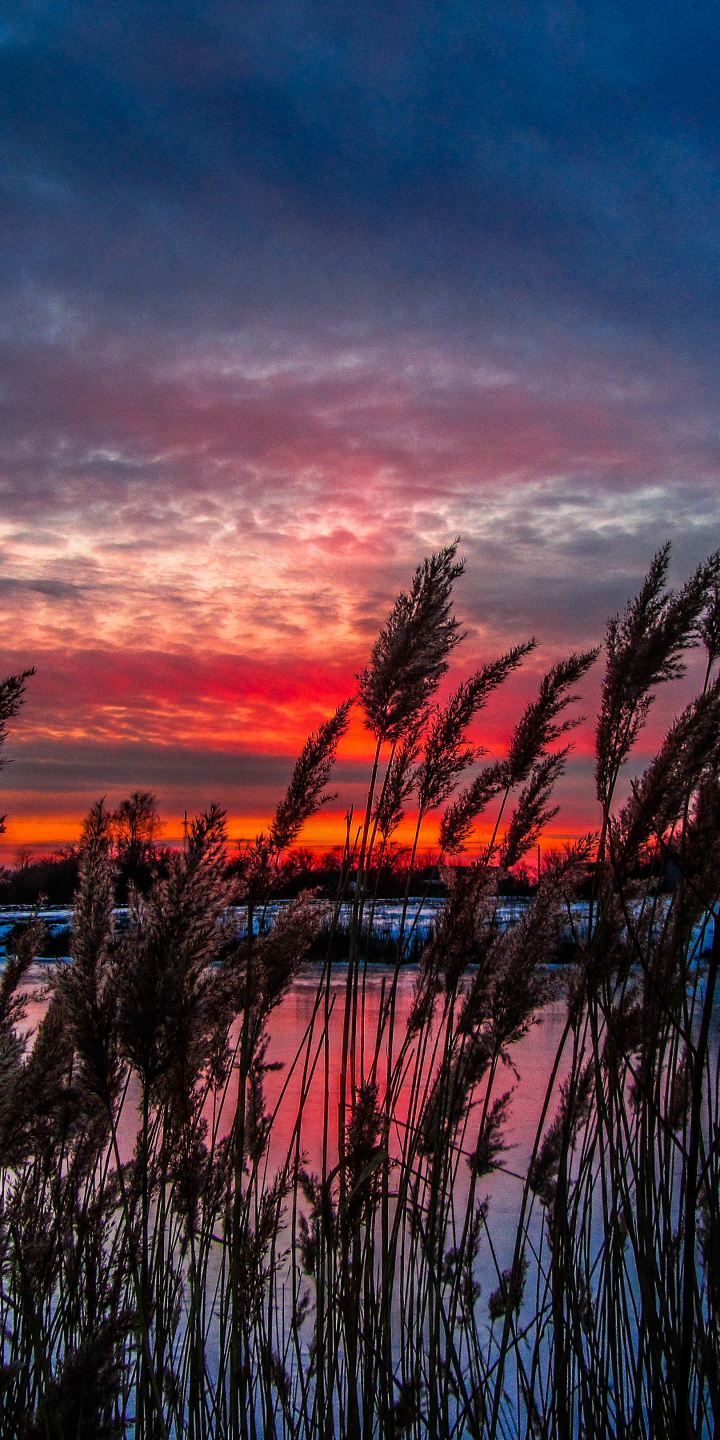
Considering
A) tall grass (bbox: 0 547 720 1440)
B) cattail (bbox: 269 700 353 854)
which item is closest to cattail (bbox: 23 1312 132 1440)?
tall grass (bbox: 0 547 720 1440)

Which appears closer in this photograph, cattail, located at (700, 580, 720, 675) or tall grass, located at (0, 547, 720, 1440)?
tall grass, located at (0, 547, 720, 1440)

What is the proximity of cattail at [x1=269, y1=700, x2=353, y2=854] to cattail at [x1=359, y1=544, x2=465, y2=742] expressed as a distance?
0.35ft

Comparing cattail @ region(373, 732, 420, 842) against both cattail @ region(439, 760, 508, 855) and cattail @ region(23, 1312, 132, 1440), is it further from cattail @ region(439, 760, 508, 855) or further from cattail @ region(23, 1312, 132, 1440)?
cattail @ region(23, 1312, 132, 1440)

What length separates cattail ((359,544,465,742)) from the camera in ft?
7.56

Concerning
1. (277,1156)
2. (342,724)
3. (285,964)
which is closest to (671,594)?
(342,724)

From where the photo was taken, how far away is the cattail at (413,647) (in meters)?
2.30

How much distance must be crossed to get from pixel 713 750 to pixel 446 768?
2.60 ft

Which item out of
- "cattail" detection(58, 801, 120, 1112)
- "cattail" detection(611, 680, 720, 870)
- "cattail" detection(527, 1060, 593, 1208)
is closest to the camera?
"cattail" detection(58, 801, 120, 1112)

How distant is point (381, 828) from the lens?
270 cm

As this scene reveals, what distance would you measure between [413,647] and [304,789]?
475 millimetres

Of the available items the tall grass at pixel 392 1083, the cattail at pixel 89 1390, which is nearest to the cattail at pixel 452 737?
the tall grass at pixel 392 1083

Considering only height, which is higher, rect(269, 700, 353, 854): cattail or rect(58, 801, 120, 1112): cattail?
rect(269, 700, 353, 854): cattail

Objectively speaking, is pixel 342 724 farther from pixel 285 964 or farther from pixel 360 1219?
pixel 360 1219

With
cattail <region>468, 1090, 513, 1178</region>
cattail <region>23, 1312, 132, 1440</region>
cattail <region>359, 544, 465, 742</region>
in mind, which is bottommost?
cattail <region>468, 1090, 513, 1178</region>
